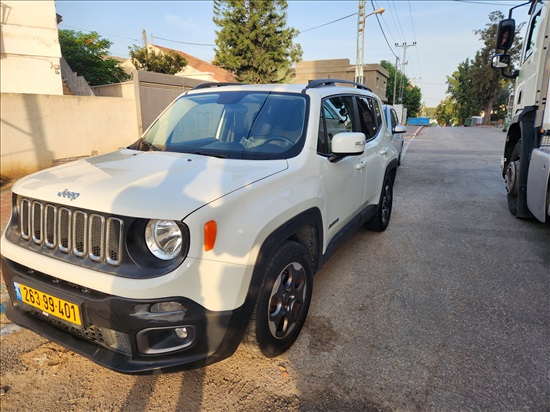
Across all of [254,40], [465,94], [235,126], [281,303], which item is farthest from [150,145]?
[465,94]

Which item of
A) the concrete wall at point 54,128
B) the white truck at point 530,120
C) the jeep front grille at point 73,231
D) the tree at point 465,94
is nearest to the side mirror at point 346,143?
the jeep front grille at point 73,231

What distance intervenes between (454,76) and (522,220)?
70.7m

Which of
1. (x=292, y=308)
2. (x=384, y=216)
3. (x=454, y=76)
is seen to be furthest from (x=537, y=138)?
(x=454, y=76)

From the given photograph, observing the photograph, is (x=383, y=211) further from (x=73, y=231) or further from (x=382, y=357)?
(x=73, y=231)

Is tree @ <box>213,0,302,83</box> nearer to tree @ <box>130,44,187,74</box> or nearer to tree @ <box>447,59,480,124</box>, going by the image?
tree @ <box>130,44,187,74</box>

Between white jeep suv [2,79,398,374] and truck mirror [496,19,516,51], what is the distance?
424cm

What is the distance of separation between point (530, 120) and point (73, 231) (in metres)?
5.34

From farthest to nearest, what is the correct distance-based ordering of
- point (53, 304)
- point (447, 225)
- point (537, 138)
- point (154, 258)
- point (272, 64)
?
point (272, 64), point (447, 225), point (537, 138), point (53, 304), point (154, 258)

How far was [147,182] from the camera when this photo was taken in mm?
2174

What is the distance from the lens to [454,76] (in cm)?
6694

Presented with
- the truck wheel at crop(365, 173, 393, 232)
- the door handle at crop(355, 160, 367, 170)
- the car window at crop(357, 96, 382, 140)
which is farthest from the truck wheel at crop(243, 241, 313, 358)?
the truck wheel at crop(365, 173, 393, 232)

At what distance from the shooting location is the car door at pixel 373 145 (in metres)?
4.06

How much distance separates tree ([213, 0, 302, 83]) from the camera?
19.3 meters

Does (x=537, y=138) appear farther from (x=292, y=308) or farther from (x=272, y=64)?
(x=272, y=64)
